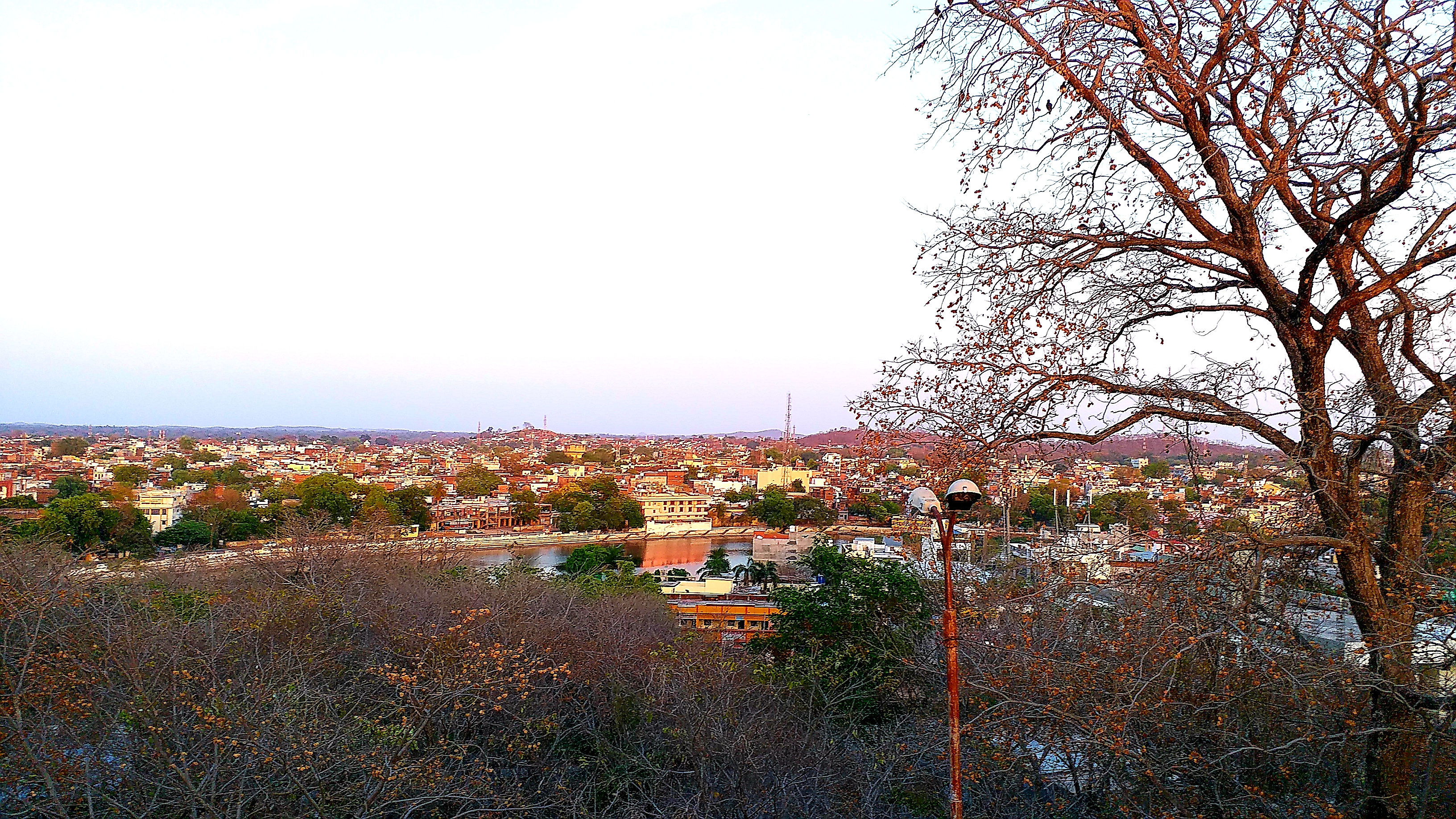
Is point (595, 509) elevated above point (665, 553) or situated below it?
above

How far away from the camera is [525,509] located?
38000mm

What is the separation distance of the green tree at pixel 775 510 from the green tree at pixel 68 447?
124ft

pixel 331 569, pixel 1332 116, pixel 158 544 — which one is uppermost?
pixel 1332 116

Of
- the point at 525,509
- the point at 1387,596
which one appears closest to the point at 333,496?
the point at 525,509

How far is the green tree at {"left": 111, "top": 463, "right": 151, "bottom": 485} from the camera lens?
112 ft

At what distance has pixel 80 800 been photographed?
516 cm

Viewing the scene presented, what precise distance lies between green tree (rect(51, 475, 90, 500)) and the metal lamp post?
1157 inches

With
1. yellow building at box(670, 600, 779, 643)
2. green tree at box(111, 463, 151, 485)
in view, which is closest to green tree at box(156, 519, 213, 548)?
green tree at box(111, 463, 151, 485)

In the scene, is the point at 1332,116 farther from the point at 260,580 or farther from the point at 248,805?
Answer: the point at 260,580

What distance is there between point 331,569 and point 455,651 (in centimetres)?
445

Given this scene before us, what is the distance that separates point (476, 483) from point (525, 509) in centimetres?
739

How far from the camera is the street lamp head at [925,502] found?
3641 millimetres

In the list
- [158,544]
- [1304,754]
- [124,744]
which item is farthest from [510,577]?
[158,544]

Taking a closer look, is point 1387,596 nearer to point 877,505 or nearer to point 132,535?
point 877,505
